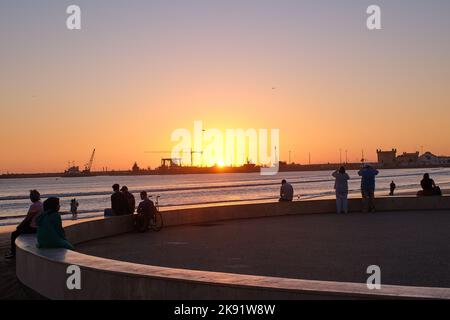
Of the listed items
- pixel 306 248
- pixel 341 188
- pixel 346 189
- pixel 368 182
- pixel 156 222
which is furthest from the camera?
pixel 368 182

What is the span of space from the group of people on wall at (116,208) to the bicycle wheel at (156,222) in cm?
14

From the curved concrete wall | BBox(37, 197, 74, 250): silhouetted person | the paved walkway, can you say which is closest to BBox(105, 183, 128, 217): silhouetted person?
the paved walkway

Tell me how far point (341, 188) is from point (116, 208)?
6510 mm

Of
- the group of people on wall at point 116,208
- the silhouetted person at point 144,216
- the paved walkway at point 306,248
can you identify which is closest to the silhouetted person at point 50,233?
the group of people on wall at point 116,208

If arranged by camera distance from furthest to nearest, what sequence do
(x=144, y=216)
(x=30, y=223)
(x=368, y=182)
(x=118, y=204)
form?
(x=368, y=182) < (x=118, y=204) < (x=144, y=216) < (x=30, y=223)

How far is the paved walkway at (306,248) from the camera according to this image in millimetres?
7980

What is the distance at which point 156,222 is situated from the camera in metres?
13.8

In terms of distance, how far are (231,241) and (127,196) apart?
12.4 feet

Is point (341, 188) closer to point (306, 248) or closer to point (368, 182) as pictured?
point (368, 182)

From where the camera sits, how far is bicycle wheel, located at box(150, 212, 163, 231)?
539 inches

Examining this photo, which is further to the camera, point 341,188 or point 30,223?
point 341,188

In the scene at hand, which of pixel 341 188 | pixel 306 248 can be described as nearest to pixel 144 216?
pixel 306 248

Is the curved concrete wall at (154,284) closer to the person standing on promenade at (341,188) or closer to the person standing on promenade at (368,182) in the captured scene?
the person standing on promenade at (341,188)

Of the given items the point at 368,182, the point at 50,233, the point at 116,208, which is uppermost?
the point at 368,182
